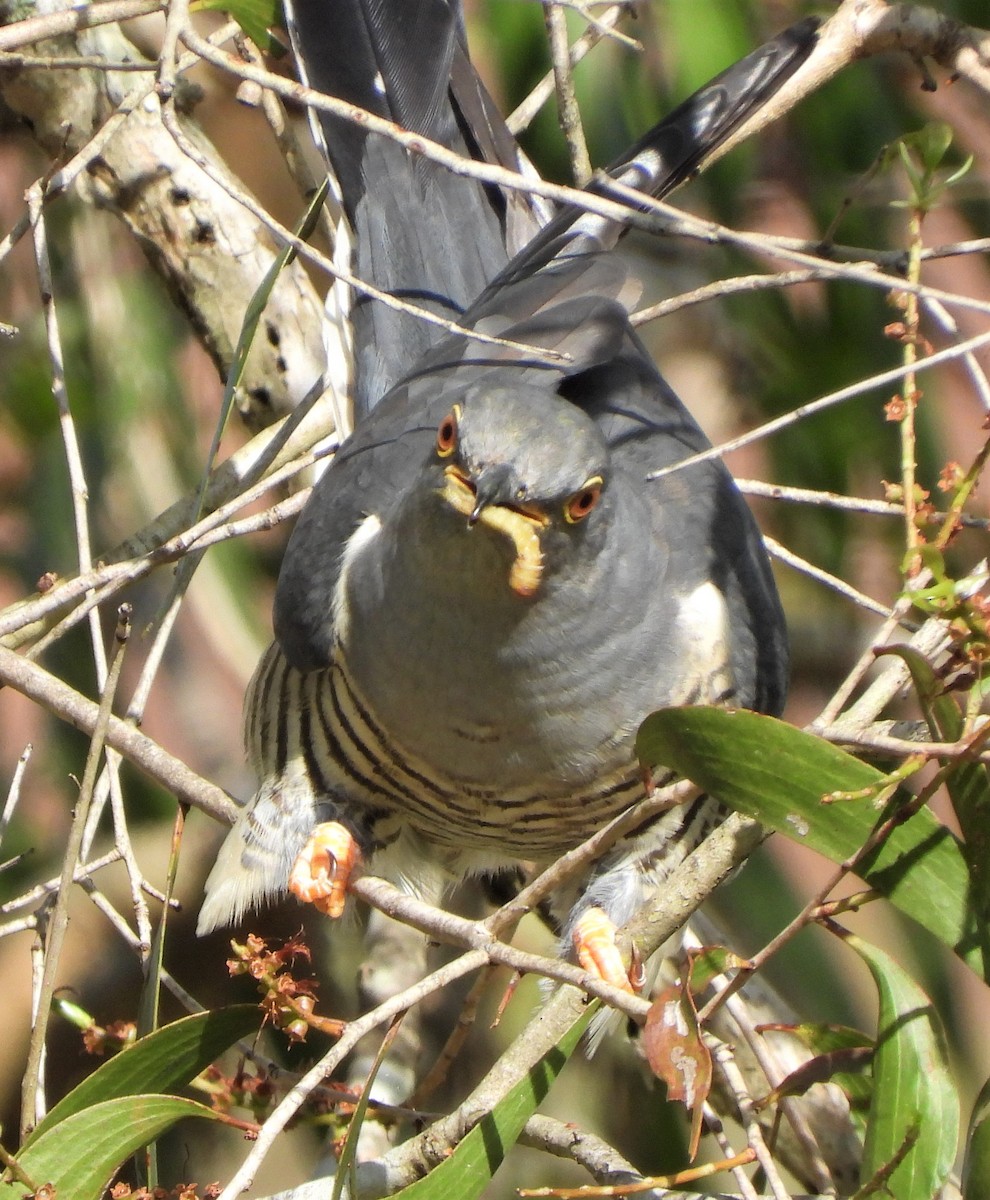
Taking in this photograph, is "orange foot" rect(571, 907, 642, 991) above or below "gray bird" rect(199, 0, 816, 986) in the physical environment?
below

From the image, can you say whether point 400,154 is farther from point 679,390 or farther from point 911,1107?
point 911,1107

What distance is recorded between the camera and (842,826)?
4.81 ft

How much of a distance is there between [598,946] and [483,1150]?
0.79 meters

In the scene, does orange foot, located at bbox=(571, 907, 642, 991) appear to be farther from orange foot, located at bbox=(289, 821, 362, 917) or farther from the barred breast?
orange foot, located at bbox=(289, 821, 362, 917)

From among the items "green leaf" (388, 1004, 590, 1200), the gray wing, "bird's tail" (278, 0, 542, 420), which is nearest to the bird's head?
the gray wing

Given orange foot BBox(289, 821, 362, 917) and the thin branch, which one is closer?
the thin branch

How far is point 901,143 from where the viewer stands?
1.71m

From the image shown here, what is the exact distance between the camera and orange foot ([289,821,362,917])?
2387 millimetres

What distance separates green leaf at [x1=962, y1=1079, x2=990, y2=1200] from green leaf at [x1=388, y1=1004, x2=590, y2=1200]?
0.43 meters

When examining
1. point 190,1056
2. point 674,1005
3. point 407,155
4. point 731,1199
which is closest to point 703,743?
point 674,1005

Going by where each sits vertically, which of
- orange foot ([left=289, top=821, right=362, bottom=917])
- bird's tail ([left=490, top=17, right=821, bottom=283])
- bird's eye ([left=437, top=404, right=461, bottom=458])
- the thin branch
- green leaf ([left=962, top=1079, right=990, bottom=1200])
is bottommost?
green leaf ([left=962, top=1079, right=990, bottom=1200])

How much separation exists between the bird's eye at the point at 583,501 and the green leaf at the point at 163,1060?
769 millimetres

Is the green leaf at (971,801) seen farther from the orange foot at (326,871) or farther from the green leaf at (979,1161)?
the orange foot at (326,871)

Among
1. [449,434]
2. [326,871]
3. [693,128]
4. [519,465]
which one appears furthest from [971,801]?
[693,128]
